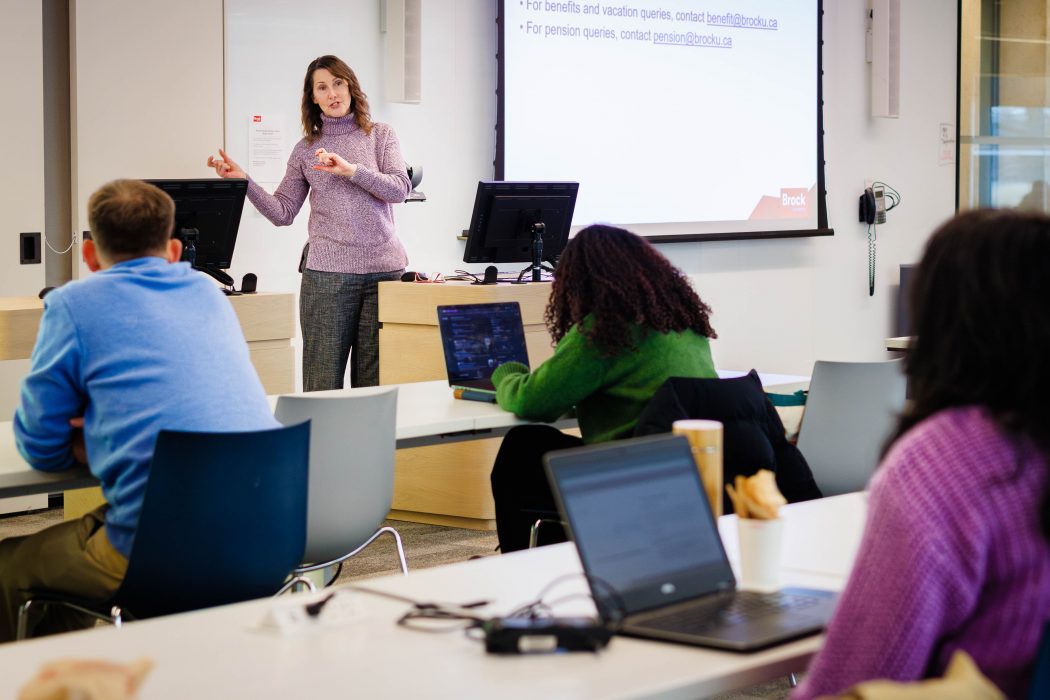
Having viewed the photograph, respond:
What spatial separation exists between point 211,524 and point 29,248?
351 centimetres

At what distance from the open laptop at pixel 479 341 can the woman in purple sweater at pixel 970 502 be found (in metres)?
2.45

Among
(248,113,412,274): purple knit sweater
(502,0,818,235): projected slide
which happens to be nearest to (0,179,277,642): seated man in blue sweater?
(248,113,412,274): purple knit sweater

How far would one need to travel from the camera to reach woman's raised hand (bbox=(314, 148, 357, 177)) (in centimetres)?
518

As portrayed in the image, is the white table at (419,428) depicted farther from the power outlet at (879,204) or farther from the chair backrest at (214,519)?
the power outlet at (879,204)

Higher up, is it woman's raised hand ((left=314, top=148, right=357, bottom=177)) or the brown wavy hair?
the brown wavy hair

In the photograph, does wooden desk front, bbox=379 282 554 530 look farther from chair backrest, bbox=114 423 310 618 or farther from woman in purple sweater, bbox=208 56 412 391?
chair backrest, bbox=114 423 310 618

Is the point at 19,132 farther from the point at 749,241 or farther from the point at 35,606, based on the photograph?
the point at 749,241

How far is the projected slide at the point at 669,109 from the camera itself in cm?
694

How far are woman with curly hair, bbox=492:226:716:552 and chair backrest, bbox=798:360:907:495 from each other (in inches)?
19.5

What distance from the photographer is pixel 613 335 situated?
10.6 feet

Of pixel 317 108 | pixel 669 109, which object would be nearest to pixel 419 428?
pixel 317 108

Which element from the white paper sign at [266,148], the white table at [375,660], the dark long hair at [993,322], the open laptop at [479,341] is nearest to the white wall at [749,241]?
the white paper sign at [266,148]

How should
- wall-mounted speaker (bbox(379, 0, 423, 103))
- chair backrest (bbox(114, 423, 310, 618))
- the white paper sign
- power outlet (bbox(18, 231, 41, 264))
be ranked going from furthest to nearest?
wall-mounted speaker (bbox(379, 0, 423, 103)) → the white paper sign → power outlet (bbox(18, 231, 41, 264)) → chair backrest (bbox(114, 423, 310, 618))

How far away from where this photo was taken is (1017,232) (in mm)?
1420
